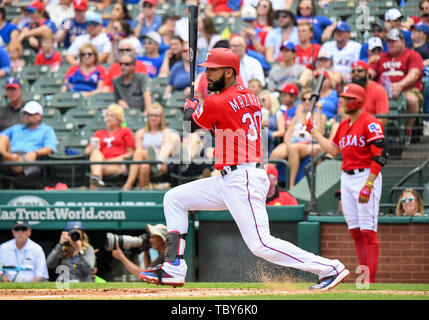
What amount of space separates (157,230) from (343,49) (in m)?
3.97

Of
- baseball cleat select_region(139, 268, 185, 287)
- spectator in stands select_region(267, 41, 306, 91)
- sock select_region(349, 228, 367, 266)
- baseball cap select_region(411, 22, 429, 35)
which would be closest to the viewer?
baseball cleat select_region(139, 268, 185, 287)

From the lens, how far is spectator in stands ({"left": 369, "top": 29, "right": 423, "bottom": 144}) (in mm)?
10148

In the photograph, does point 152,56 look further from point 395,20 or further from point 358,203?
point 358,203

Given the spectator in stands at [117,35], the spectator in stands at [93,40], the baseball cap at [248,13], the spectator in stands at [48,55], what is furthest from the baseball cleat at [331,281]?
the spectator in stands at [48,55]

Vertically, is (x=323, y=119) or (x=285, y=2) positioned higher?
(x=285, y=2)

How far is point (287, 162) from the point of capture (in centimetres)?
941

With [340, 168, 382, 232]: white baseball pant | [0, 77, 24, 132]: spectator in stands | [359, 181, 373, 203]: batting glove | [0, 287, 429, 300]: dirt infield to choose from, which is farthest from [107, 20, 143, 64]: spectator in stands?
[0, 287, 429, 300]: dirt infield

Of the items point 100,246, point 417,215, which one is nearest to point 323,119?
point 417,215

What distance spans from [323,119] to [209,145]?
1.45 m

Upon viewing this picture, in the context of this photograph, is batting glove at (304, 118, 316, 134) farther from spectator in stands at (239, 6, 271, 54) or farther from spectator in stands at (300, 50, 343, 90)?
spectator in stands at (239, 6, 271, 54)

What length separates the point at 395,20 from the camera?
10438mm

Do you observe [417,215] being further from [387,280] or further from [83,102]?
[83,102]

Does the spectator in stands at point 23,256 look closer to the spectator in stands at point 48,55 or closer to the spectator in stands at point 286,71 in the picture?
the spectator in stands at point 286,71

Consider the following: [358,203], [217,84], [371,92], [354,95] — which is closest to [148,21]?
[371,92]
